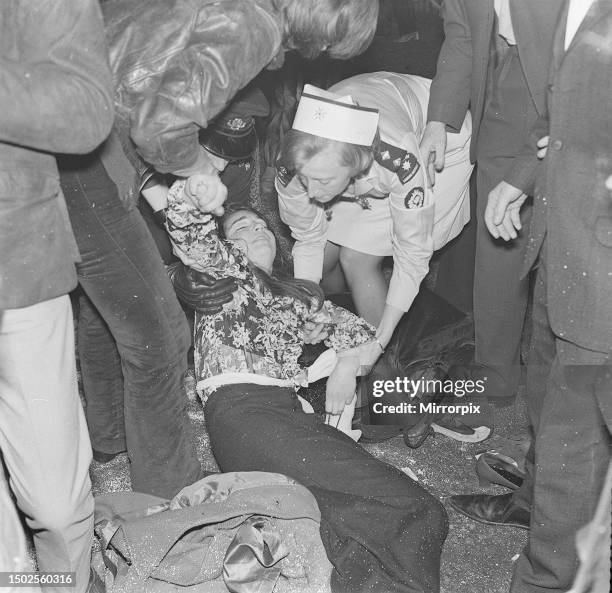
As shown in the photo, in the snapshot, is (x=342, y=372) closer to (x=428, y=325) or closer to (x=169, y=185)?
(x=428, y=325)

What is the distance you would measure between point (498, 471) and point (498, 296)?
0.43 m

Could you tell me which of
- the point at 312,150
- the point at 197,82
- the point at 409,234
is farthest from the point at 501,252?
the point at 197,82

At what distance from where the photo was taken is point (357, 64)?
2.21 metres

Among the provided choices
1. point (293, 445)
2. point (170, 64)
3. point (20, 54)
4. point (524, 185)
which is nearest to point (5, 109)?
point (20, 54)

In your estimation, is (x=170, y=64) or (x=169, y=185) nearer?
(x=170, y=64)

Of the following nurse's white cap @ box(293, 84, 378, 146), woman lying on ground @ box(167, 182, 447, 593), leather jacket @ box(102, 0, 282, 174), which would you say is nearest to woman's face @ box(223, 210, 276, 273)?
woman lying on ground @ box(167, 182, 447, 593)

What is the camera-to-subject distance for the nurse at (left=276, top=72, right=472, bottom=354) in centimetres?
177

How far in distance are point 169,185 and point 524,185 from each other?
0.67 metres

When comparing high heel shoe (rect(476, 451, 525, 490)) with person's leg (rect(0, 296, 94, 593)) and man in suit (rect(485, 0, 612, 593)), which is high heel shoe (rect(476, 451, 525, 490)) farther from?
person's leg (rect(0, 296, 94, 593))

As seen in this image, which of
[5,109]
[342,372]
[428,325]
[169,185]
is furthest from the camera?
[428,325]

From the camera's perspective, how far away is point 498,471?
6.20 feet

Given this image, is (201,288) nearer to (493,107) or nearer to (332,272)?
(332,272)
